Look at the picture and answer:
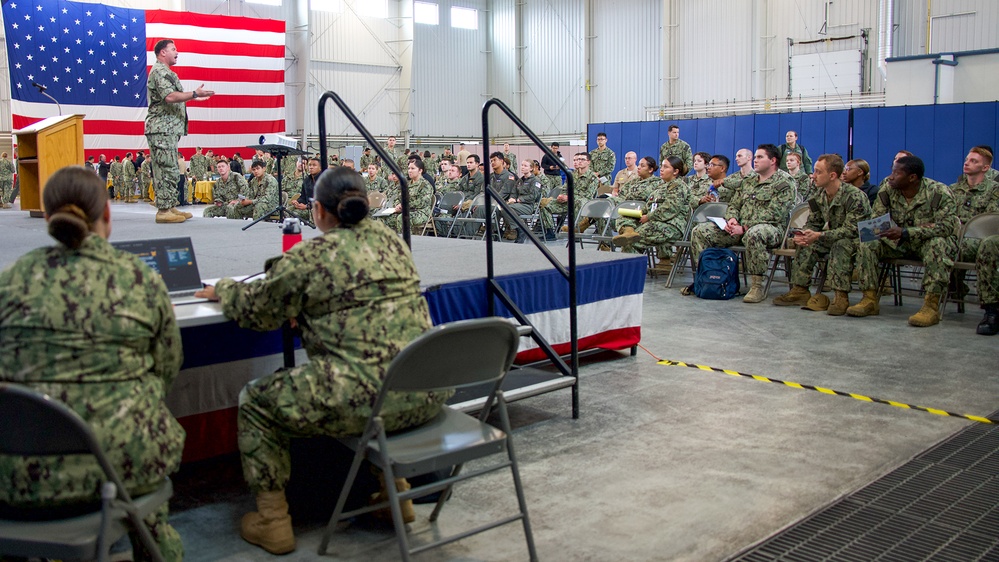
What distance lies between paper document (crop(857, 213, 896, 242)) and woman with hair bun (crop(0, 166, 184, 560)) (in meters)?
5.67

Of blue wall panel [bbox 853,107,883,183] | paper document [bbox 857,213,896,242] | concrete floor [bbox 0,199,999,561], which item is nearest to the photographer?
concrete floor [bbox 0,199,999,561]

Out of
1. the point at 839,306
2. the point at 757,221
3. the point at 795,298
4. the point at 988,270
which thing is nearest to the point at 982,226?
the point at 988,270

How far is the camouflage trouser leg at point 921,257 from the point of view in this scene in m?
6.21

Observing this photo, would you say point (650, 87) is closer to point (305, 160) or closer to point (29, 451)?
point (305, 160)

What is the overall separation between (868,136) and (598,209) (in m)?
7.28

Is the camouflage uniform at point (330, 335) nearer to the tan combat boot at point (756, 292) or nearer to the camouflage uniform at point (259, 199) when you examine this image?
the tan combat boot at point (756, 292)

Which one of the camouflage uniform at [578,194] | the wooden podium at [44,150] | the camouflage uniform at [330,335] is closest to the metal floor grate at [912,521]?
the camouflage uniform at [330,335]

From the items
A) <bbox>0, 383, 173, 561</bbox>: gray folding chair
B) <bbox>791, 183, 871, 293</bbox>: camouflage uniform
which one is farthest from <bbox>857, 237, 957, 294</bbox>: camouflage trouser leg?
<bbox>0, 383, 173, 561</bbox>: gray folding chair

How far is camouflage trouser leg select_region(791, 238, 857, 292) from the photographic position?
671 cm

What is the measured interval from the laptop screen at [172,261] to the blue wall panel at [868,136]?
13.4 meters

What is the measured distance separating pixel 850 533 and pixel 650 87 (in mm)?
19919

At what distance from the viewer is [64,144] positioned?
8562 millimetres

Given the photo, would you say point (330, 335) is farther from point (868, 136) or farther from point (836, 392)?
point (868, 136)

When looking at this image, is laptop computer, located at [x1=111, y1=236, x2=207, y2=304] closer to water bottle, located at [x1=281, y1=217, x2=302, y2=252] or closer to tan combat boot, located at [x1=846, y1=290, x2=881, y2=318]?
water bottle, located at [x1=281, y1=217, x2=302, y2=252]
